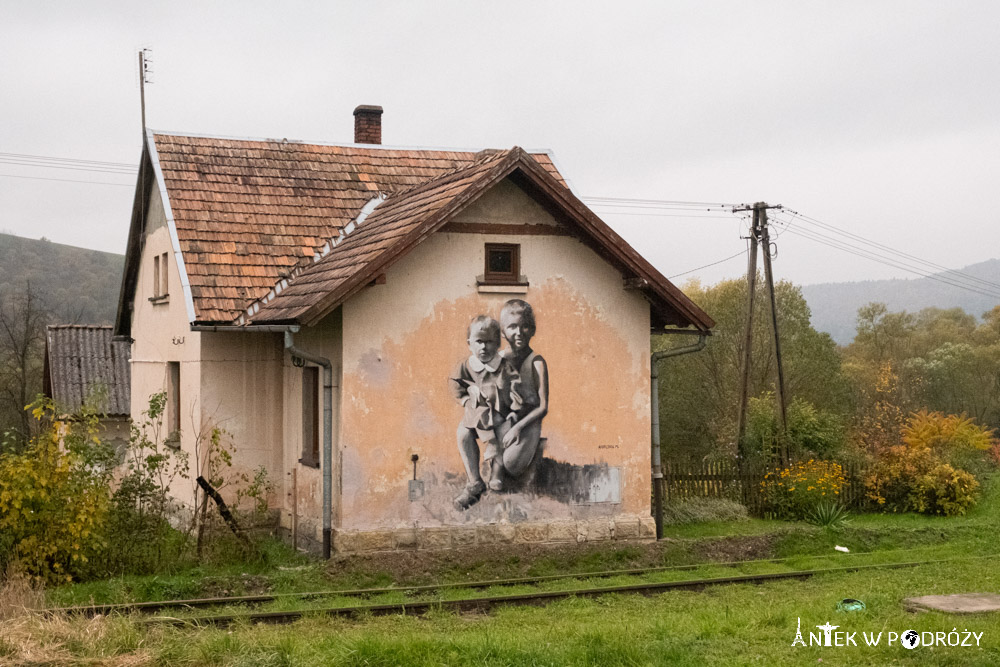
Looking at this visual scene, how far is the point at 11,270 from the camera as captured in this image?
8856cm

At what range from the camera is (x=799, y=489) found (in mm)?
19328

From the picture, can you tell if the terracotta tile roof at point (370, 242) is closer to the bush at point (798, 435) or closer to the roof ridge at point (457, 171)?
the roof ridge at point (457, 171)

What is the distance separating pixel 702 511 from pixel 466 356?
5.99 metres

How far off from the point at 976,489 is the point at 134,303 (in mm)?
16849

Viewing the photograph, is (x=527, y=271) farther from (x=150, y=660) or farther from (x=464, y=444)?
(x=150, y=660)

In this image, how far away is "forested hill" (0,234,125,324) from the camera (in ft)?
250

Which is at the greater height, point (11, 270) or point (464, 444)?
point (11, 270)

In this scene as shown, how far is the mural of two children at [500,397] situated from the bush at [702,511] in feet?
12.9

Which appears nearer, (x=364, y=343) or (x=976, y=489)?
(x=364, y=343)

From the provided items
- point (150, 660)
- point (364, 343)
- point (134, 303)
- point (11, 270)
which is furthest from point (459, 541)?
point (11, 270)

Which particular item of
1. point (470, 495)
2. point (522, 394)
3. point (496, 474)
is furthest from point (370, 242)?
Result: point (470, 495)

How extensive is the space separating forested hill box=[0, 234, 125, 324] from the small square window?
61.0m

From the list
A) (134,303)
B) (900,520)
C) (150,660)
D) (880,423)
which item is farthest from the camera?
(880,423)

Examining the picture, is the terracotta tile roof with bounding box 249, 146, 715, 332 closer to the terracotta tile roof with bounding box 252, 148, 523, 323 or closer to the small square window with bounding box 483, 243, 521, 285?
the terracotta tile roof with bounding box 252, 148, 523, 323
